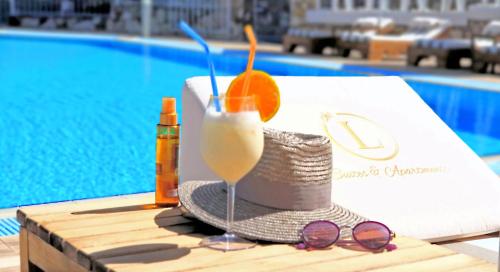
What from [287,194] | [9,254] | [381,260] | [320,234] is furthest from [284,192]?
[9,254]

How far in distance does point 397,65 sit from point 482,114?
427 centimetres

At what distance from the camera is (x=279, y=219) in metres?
1.88

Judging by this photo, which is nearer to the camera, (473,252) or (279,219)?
(279,219)

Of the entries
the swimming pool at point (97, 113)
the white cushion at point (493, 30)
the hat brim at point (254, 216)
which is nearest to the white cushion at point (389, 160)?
the hat brim at point (254, 216)

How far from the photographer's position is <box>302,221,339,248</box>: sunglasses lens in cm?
175

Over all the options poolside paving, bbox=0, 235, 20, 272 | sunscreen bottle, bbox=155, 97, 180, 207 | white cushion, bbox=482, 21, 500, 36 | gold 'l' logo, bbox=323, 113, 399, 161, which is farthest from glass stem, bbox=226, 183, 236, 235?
white cushion, bbox=482, 21, 500, 36

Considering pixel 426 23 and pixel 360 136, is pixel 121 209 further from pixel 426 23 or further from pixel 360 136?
pixel 426 23

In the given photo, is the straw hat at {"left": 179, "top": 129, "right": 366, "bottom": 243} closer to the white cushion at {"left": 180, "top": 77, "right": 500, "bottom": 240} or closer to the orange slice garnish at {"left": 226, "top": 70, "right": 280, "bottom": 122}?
the orange slice garnish at {"left": 226, "top": 70, "right": 280, "bottom": 122}

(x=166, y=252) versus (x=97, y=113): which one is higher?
(x=166, y=252)

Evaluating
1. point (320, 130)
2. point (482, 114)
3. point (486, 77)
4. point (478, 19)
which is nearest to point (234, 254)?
point (320, 130)

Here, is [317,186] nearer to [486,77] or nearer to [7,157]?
[7,157]

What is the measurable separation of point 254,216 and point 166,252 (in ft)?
0.89

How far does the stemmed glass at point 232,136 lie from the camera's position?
1.54m

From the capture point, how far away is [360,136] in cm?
266
